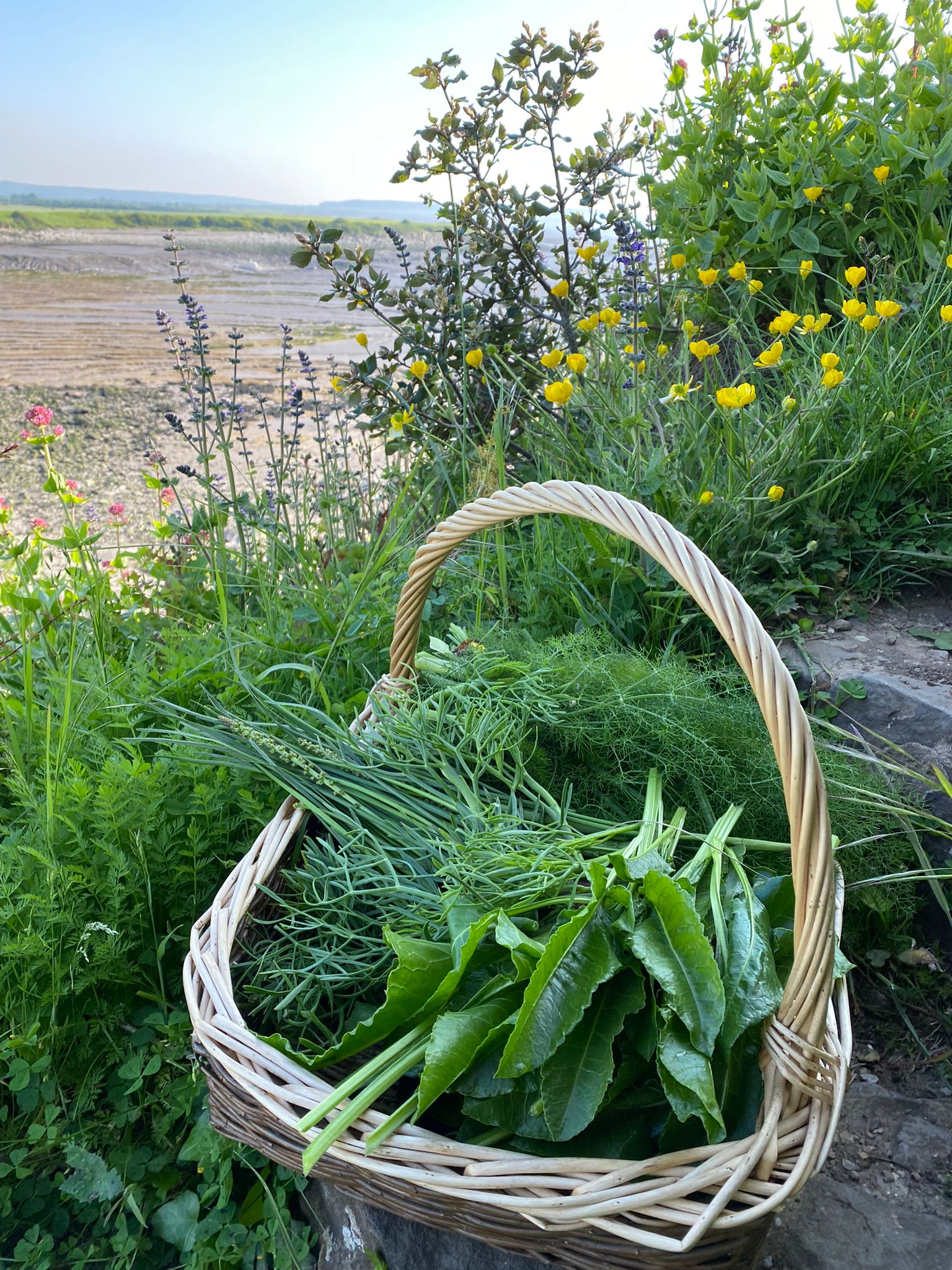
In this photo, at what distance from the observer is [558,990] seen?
3.22 ft

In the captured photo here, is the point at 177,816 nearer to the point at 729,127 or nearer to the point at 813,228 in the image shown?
the point at 813,228

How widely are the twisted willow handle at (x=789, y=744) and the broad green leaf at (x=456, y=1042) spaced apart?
1.11 feet

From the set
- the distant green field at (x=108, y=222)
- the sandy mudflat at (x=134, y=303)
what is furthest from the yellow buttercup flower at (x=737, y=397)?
the distant green field at (x=108, y=222)

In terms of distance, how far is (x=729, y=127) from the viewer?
10.8 ft

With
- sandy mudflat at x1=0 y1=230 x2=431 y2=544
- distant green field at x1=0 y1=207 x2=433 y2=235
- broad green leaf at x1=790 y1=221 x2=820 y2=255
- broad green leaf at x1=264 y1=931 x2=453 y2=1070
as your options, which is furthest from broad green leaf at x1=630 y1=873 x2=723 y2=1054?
distant green field at x1=0 y1=207 x2=433 y2=235

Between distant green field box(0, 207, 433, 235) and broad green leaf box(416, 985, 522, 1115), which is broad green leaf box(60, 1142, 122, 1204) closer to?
broad green leaf box(416, 985, 522, 1115)

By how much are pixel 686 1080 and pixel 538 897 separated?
13.4 inches

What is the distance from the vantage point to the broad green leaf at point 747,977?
1.01 m

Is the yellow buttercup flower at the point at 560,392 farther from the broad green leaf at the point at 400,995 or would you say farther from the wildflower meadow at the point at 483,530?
the broad green leaf at the point at 400,995

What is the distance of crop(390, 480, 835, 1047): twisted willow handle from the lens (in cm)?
94

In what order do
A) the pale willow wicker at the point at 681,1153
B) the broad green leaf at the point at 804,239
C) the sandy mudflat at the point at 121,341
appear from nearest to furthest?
the pale willow wicker at the point at 681,1153, the broad green leaf at the point at 804,239, the sandy mudflat at the point at 121,341

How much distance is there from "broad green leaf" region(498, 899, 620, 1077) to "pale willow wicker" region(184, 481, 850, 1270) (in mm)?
122

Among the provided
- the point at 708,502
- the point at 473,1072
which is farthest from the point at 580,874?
the point at 708,502

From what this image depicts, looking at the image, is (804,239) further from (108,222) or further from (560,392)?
(108,222)
